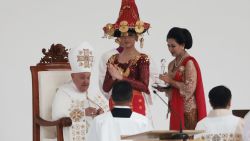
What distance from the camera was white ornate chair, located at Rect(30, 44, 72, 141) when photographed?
22.9 ft

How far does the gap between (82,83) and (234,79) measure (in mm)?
2940

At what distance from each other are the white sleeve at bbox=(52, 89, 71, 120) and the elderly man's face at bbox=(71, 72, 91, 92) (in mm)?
133

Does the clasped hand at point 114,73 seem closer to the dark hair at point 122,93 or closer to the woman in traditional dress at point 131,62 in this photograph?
the woman in traditional dress at point 131,62

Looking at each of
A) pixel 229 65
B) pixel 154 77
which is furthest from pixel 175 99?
pixel 229 65

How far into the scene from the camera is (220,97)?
5461 millimetres

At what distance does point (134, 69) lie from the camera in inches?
259

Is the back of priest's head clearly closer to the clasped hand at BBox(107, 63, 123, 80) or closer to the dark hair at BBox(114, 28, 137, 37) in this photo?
the clasped hand at BBox(107, 63, 123, 80)

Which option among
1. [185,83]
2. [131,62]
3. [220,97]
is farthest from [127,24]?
[220,97]

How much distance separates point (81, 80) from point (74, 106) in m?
0.24

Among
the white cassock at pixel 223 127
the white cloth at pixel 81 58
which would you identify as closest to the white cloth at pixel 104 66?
the white cloth at pixel 81 58

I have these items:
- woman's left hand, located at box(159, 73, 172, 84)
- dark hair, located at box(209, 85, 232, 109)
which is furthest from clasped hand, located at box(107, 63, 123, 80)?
dark hair, located at box(209, 85, 232, 109)

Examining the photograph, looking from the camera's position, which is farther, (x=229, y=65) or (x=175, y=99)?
(x=229, y=65)

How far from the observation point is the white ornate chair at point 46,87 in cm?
697

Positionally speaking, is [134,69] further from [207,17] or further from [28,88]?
[207,17]
